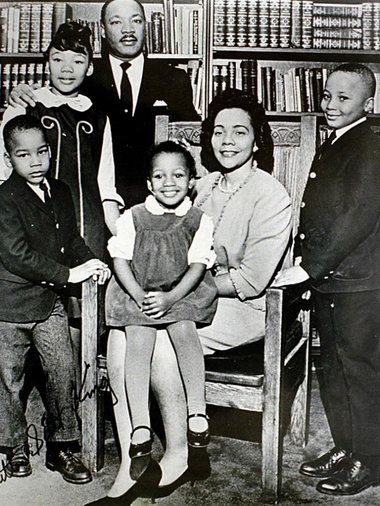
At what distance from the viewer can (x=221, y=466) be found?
155cm

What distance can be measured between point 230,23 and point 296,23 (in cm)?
24

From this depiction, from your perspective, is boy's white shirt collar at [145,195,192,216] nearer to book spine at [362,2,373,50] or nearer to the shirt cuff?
the shirt cuff

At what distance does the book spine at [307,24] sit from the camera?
206cm

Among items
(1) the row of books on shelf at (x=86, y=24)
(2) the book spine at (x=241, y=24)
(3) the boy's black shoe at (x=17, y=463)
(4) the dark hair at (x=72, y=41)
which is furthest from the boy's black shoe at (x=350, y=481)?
(2) the book spine at (x=241, y=24)

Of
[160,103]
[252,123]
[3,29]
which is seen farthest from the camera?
[3,29]

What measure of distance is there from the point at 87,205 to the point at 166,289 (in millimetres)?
369

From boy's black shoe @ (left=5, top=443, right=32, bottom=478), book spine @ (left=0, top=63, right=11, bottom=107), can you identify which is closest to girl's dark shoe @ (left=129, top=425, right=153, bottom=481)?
boy's black shoe @ (left=5, top=443, right=32, bottom=478)

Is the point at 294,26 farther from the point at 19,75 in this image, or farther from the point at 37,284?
the point at 37,284

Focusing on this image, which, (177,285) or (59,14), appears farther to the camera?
(59,14)

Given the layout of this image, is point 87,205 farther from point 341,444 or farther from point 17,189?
point 341,444

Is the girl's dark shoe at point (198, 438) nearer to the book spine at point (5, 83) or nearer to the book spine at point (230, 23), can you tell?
the book spine at point (5, 83)

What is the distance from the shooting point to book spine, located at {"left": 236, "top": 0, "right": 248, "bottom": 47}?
200 centimetres

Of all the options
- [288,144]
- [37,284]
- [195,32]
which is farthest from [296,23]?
[37,284]

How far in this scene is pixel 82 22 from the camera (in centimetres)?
202
